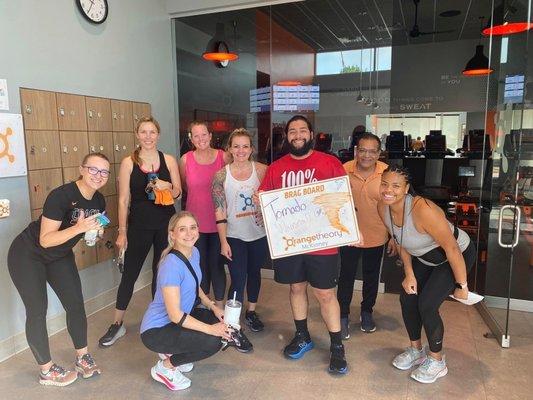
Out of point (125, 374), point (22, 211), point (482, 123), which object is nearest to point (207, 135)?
point (22, 211)

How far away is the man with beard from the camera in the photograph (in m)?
2.47

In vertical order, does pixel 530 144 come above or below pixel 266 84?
below

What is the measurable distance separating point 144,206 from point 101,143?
0.87 m

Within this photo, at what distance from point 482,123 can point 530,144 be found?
90cm

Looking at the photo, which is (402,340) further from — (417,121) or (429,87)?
(429,87)

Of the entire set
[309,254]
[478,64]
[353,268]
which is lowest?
[353,268]

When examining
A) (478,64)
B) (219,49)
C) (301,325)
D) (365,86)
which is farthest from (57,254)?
(478,64)

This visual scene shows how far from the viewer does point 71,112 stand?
3.15 meters

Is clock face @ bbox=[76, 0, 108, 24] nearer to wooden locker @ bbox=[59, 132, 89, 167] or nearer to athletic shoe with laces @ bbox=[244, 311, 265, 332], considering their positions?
wooden locker @ bbox=[59, 132, 89, 167]

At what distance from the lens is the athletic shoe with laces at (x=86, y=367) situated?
8.33 ft

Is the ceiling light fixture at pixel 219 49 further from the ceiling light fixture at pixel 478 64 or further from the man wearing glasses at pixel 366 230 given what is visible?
→ the ceiling light fixture at pixel 478 64

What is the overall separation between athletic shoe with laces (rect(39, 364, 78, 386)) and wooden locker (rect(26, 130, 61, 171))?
52.9 inches

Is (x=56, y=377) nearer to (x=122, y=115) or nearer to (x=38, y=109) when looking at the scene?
(x=38, y=109)

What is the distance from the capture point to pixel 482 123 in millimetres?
4242
